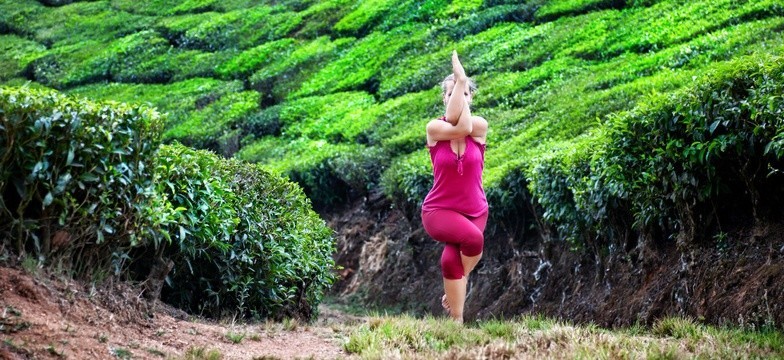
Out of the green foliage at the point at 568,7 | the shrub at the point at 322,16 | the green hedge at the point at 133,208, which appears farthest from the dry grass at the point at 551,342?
the shrub at the point at 322,16

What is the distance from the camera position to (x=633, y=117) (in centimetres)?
789

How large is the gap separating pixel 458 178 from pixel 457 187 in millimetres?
66

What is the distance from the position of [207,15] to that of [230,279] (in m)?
21.5

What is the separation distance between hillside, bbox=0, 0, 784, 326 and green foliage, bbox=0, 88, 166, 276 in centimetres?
365

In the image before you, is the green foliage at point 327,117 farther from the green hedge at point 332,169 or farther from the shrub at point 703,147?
the shrub at point 703,147

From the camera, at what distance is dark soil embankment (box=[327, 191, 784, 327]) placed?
716 cm

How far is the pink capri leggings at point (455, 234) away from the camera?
734 centimetres

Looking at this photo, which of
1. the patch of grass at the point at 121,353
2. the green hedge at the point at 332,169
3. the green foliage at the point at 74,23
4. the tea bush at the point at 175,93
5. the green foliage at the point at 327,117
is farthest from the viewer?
the green foliage at the point at 74,23

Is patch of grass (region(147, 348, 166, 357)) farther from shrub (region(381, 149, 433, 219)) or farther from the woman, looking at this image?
shrub (region(381, 149, 433, 219))

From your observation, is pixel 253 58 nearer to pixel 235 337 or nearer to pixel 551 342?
pixel 235 337

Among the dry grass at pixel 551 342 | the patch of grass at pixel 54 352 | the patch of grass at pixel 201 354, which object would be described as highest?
the patch of grass at pixel 54 352

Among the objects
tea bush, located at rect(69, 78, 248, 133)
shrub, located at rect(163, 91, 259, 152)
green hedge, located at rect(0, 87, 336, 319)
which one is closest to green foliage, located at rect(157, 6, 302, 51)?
tea bush, located at rect(69, 78, 248, 133)

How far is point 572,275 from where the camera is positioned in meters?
9.97

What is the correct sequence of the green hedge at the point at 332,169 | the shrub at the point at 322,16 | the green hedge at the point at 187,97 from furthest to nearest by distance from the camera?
the shrub at the point at 322,16, the green hedge at the point at 187,97, the green hedge at the point at 332,169
